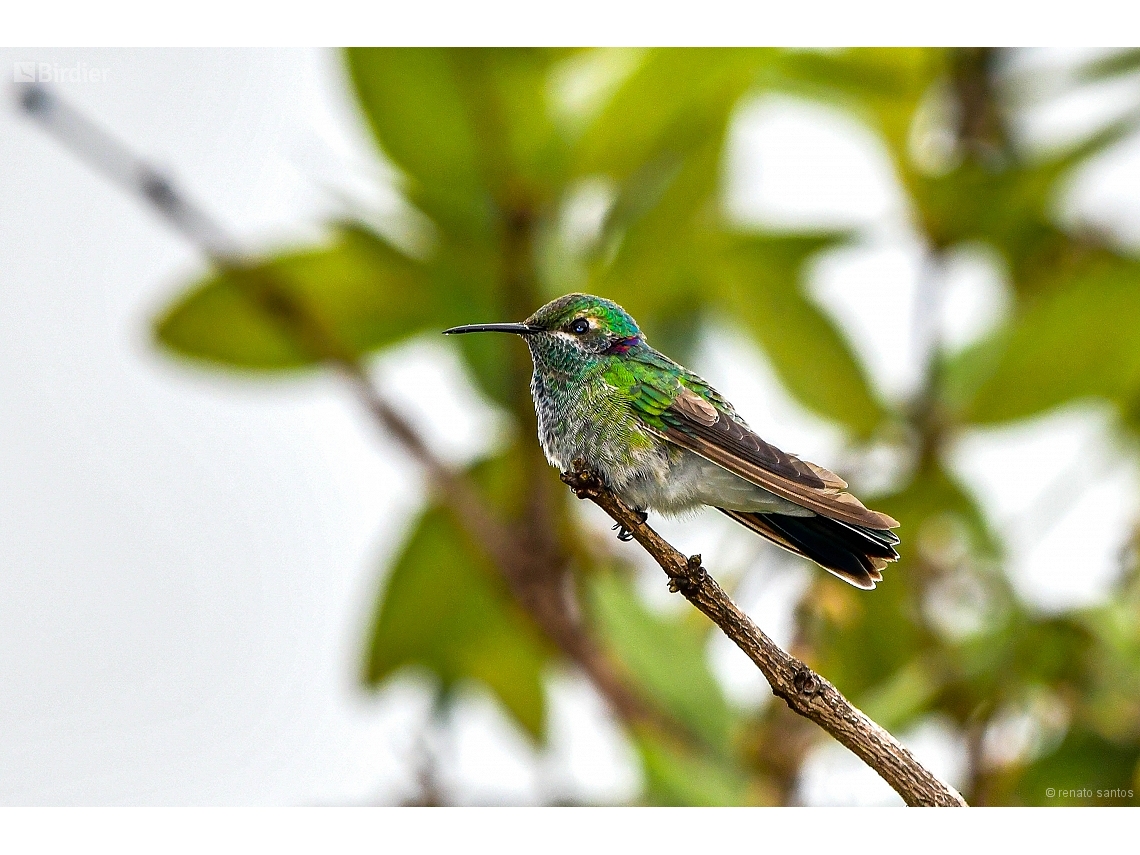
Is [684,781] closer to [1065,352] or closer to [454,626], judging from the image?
[454,626]

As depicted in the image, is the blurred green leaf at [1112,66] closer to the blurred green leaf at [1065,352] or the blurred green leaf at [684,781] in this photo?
the blurred green leaf at [1065,352]

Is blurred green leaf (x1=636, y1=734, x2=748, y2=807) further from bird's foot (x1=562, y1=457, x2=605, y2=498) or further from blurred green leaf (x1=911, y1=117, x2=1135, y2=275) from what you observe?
blurred green leaf (x1=911, y1=117, x2=1135, y2=275)

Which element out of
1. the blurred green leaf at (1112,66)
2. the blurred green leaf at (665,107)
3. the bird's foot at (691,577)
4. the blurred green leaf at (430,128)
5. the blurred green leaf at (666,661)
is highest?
the blurred green leaf at (1112,66)

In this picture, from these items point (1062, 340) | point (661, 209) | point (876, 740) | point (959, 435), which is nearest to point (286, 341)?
point (661, 209)

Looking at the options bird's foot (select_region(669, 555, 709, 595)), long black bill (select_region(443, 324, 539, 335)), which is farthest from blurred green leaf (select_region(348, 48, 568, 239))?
bird's foot (select_region(669, 555, 709, 595))

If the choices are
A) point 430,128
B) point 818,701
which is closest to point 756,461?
point 818,701

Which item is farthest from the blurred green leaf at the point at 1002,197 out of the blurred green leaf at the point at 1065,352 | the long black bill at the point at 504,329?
the long black bill at the point at 504,329
